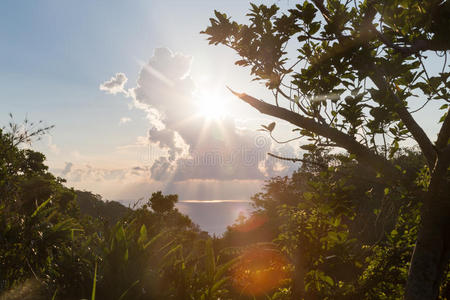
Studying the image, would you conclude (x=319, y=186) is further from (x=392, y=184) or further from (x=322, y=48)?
(x=322, y=48)

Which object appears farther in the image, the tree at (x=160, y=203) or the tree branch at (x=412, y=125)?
the tree at (x=160, y=203)

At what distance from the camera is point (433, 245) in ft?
8.87

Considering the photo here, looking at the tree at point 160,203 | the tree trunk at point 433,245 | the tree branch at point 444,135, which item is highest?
the tree branch at point 444,135

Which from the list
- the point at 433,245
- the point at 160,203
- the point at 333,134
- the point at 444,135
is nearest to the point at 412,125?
the point at 444,135

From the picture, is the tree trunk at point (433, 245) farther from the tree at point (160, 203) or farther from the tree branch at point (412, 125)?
the tree at point (160, 203)

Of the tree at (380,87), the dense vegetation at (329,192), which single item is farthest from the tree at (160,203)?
the tree at (380,87)

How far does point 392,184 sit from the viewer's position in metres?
2.93

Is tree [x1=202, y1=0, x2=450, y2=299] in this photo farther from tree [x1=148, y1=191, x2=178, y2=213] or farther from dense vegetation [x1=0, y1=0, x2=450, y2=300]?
tree [x1=148, y1=191, x2=178, y2=213]

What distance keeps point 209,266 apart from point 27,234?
2.77 m

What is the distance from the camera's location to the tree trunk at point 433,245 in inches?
105

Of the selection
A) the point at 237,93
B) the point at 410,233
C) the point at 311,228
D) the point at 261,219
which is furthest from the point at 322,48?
the point at 261,219

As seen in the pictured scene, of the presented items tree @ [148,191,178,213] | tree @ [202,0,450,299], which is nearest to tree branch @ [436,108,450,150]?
tree @ [202,0,450,299]

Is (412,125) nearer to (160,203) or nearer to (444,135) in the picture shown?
(444,135)

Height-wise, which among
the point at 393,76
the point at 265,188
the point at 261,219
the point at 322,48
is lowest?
the point at 261,219
